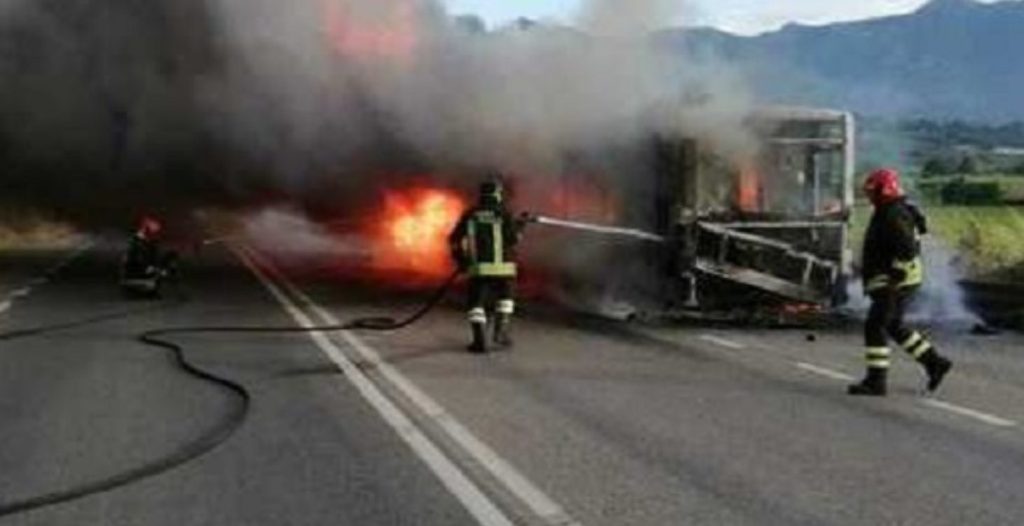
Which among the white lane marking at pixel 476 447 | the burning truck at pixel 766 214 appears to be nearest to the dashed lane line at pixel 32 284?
the white lane marking at pixel 476 447

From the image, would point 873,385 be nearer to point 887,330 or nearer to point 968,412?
point 887,330

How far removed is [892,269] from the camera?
40.7ft

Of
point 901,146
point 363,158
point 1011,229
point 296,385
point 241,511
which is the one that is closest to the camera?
point 241,511

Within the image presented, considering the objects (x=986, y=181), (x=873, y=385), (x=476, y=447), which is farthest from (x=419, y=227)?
(x=476, y=447)

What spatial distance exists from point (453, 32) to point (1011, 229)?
45.4 ft

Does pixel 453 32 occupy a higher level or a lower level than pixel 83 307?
higher

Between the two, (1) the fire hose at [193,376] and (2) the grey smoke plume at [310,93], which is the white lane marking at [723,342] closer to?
(1) the fire hose at [193,376]

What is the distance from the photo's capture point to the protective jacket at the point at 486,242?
15859mm

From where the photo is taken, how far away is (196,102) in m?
27.6

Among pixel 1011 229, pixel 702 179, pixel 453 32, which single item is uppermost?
pixel 453 32

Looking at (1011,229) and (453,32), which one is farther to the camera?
(1011,229)

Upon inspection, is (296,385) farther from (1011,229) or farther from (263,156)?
(1011,229)

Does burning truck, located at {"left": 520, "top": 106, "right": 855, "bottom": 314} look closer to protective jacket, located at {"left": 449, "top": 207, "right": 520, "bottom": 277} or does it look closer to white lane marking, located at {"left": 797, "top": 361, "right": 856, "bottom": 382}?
protective jacket, located at {"left": 449, "top": 207, "right": 520, "bottom": 277}

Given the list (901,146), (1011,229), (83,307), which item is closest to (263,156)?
(83,307)
